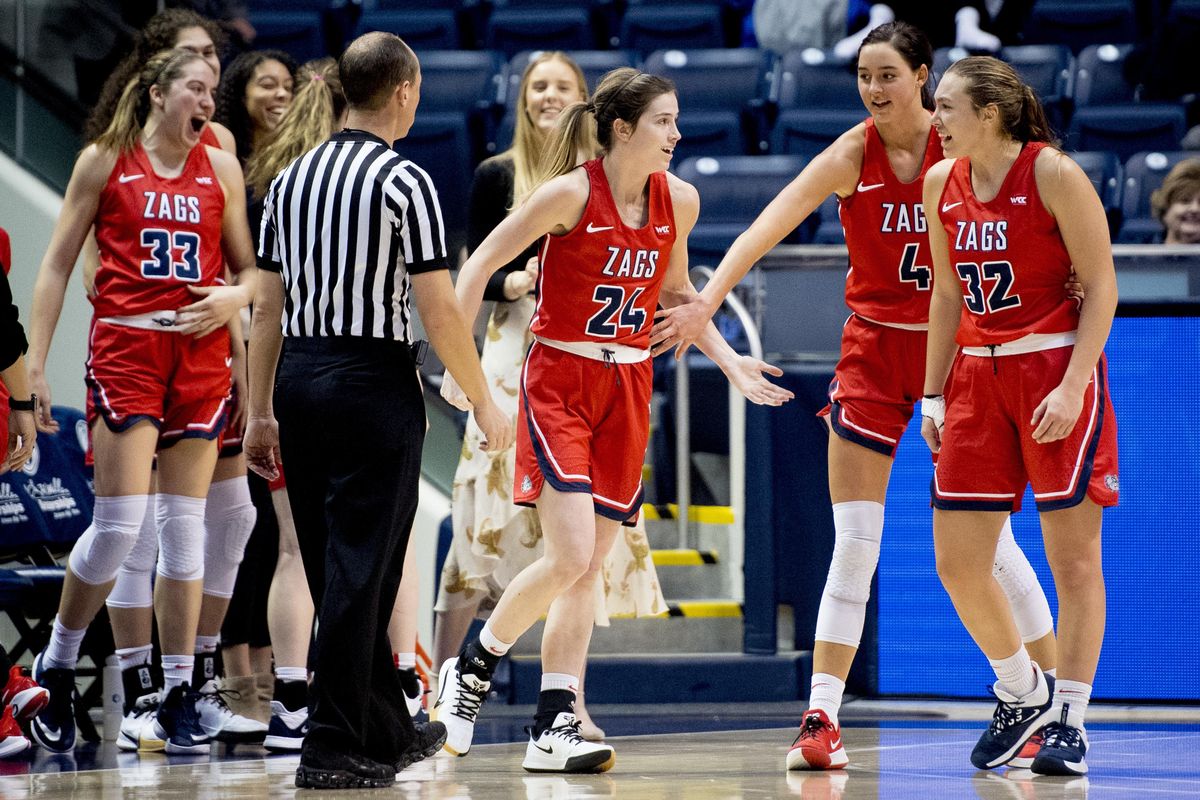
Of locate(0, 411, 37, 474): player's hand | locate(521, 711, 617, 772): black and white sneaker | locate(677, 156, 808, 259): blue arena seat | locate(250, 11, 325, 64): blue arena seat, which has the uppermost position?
locate(250, 11, 325, 64): blue arena seat

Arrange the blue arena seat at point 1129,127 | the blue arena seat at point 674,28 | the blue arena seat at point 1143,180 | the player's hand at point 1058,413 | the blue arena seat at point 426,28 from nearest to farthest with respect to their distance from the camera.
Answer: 1. the player's hand at point 1058,413
2. the blue arena seat at point 1143,180
3. the blue arena seat at point 1129,127
4. the blue arena seat at point 674,28
5. the blue arena seat at point 426,28

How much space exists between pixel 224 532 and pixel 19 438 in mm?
805

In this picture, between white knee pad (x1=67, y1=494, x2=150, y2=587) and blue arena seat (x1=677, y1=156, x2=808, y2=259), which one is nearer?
white knee pad (x1=67, y1=494, x2=150, y2=587)

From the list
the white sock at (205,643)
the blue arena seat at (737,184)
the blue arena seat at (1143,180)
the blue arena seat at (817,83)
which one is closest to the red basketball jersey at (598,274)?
the white sock at (205,643)

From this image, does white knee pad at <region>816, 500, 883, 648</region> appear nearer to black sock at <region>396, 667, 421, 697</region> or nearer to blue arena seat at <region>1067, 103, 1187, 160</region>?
black sock at <region>396, 667, 421, 697</region>

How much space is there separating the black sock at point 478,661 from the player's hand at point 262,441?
685 mm

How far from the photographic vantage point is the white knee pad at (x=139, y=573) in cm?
487

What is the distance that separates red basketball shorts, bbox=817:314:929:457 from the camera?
4250mm

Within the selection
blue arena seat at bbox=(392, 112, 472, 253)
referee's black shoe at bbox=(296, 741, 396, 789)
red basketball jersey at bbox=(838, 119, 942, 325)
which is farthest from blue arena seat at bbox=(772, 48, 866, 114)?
referee's black shoe at bbox=(296, 741, 396, 789)

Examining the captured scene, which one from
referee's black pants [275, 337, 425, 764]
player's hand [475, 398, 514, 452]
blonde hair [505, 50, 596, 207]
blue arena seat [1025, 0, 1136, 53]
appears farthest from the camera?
blue arena seat [1025, 0, 1136, 53]

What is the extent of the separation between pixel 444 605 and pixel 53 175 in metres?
3.02

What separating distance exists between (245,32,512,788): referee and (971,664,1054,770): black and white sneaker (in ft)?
4.70

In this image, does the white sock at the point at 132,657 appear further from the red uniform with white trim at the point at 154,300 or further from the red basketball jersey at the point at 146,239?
the red basketball jersey at the point at 146,239

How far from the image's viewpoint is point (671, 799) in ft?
11.6
